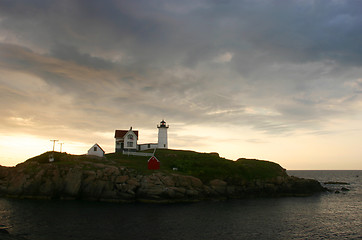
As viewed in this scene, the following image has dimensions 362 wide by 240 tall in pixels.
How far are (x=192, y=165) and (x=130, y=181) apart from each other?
1926 cm

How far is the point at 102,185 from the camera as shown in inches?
2212

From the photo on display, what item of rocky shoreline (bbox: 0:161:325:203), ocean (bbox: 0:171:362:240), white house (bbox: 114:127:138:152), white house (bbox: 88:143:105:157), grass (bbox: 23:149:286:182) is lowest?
ocean (bbox: 0:171:362:240)

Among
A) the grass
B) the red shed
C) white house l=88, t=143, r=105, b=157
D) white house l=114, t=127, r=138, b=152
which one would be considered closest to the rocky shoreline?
the grass

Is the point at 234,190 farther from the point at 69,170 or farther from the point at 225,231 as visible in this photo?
the point at 69,170

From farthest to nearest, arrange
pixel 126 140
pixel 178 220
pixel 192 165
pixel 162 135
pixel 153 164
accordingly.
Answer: pixel 162 135, pixel 126 140, pixel 192 165, pixel 153 164, pixel 178 220

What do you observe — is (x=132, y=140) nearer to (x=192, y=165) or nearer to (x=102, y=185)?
(x=192, y=165)

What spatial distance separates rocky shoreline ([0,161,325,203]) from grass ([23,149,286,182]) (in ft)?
9.03

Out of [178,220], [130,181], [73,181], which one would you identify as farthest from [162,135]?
[178,220]

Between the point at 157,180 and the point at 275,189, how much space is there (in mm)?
31213

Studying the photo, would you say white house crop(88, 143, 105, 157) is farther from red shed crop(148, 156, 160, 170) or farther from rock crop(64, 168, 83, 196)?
red shed crop(148, 156, 160, 170)

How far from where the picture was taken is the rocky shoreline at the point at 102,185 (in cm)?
5556

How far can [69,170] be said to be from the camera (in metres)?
58.6

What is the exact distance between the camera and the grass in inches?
2547

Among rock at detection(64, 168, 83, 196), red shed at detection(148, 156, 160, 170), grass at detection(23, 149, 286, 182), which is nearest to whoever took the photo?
rock at detection(64, 168, 83, 196)
